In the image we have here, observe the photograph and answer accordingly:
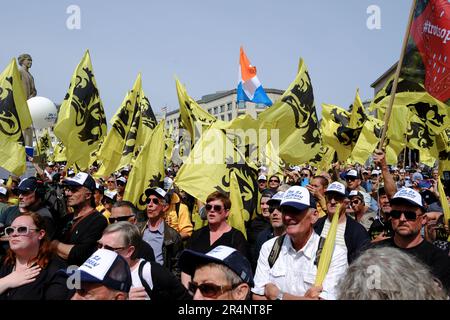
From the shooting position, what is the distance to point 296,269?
11.5ft

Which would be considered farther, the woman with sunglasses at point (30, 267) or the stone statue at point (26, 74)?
the stone statue at point (26, 74)

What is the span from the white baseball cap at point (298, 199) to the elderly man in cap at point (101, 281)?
1524 mm

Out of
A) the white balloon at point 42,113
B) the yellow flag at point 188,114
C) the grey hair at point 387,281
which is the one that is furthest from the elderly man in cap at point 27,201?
the white balloon at point 42,113

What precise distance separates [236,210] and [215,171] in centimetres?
91

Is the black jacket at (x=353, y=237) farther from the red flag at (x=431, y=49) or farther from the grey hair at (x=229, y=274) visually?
the red flag at (x=431, y=49)

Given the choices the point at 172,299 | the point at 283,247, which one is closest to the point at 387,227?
the point at 283,247

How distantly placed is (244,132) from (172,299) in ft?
17.5

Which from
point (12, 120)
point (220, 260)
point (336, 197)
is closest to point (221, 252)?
point (220, 260)

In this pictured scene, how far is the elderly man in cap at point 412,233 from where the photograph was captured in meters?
3.46

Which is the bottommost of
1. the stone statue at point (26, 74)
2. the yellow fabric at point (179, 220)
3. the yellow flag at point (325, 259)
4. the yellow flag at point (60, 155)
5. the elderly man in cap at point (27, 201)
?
the yellow flag at point (60, 155)

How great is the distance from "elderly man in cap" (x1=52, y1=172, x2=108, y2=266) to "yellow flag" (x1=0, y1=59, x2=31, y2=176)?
9.28 ft

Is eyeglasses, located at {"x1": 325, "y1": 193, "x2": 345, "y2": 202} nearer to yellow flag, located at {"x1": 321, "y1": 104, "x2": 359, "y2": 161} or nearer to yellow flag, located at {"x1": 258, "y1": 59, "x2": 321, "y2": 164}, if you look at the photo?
yellow flag, located at {"x1": 258, "y1": 59, "x2": 321, "y2": 164}

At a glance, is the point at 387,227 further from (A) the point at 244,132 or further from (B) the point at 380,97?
(B) the point at 380,97
